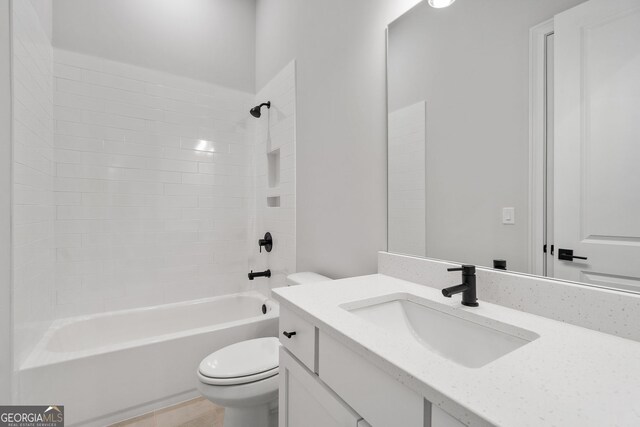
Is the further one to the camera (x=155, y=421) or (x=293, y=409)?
(x=155, y=421)

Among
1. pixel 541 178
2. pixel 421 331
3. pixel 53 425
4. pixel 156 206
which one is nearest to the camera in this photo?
pixel 541 178

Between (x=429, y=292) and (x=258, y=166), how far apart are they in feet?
6.54

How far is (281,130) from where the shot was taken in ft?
7.20

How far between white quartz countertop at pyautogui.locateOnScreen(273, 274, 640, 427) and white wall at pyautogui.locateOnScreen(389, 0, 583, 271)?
0.93 feet

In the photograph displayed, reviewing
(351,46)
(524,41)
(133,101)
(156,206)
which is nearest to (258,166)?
(156,206)

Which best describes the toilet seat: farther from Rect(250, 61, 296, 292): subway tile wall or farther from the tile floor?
Rect(250, 61, 296, 292): subway tile wall

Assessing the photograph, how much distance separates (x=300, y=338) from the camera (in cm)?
87

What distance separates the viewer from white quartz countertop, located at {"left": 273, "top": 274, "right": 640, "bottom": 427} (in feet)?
1.29

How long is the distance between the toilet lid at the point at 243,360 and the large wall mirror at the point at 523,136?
32.9 inches

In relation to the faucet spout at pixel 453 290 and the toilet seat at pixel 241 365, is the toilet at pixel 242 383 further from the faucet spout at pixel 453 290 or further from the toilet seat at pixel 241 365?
the faucet spout at pixel 453 290

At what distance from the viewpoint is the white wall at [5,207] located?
3.98 ft

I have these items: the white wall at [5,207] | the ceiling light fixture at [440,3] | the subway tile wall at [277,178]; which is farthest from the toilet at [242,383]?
the ceiling light fixture at [440,3]

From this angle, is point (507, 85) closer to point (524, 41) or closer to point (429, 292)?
point (524, 41)

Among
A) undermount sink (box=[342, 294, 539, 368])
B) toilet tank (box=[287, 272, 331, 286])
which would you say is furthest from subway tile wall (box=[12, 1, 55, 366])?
undermount sink (box=[342, 294, 539, 368])
